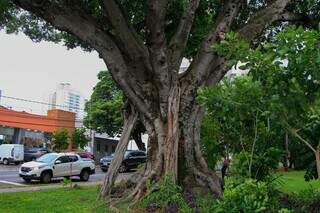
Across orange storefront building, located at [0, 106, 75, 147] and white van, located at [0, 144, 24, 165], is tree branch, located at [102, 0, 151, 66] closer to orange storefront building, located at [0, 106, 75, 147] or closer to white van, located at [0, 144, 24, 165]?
white van, located at [0, 144, 24, 165]

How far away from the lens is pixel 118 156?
13.0 meters

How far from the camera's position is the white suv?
25797 mm

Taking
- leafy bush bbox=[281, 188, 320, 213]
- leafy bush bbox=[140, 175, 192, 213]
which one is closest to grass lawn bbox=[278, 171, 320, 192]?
leafy bush bbox=[281, 188, 320, 213]

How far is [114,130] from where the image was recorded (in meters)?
52.5

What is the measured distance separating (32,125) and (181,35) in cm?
4715

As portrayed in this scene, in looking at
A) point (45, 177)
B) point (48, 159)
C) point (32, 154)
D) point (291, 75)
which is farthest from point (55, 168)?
point (291, 75)

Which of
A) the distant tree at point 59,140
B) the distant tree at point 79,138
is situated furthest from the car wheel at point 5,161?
the distant tree at point 79,138

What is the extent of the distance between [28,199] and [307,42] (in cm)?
1107

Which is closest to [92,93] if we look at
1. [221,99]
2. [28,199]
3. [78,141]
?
[78,141]

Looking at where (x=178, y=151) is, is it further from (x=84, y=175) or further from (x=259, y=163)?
(x=84, y=175)

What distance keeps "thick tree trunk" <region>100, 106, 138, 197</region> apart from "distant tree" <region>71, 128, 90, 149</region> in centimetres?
4504

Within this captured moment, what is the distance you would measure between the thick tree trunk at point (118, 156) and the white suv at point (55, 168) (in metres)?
13.7

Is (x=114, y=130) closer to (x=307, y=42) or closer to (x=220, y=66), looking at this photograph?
(x=220, y=66)

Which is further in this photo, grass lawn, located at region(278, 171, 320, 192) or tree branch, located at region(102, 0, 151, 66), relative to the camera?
tree branch, located at region(102, 0, 151, 66)
